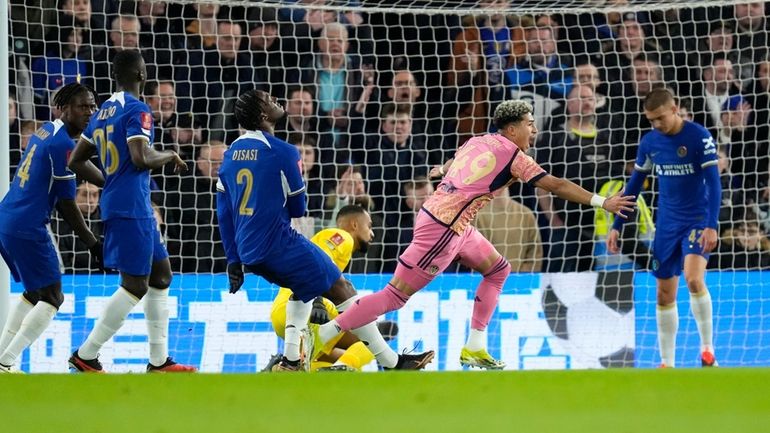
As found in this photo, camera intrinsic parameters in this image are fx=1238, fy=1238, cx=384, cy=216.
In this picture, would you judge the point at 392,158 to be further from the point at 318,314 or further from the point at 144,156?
the point at 144,156

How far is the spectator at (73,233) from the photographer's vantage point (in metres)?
9.06

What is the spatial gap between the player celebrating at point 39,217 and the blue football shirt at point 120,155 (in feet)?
0.88

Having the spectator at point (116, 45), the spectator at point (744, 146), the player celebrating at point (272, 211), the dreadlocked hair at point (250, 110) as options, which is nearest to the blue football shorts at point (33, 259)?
the player celebrating at point (272, 211)

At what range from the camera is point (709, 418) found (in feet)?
13.3

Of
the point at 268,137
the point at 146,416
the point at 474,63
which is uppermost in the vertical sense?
the point at 474,63

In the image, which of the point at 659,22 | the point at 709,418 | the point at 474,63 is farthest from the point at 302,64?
the point at 709,418

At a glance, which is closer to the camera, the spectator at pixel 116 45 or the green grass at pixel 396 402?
the green grass at pixel 396 402

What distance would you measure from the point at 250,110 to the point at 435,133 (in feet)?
12.7

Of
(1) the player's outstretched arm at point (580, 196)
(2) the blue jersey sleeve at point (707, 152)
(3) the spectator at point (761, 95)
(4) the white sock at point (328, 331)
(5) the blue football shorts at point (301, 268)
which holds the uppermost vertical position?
(3) the spectator at point (761, 95)

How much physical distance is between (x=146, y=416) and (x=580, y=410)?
57.5 inches

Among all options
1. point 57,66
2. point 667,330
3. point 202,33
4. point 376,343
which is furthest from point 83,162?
point 667,330

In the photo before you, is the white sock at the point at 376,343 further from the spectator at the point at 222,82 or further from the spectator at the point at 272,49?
the spectator at the point at 272,49

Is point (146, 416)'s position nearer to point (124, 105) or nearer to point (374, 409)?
point (374, 409)

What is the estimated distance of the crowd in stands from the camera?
9320 mm
